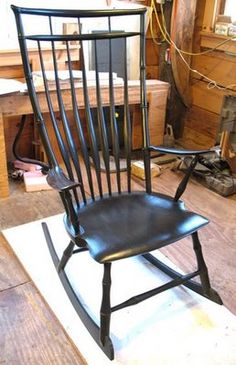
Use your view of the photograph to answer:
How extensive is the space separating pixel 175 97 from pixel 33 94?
6.21ft

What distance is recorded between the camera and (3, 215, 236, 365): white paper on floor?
1.37 meters

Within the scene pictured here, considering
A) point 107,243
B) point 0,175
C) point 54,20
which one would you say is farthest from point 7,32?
point 107,243

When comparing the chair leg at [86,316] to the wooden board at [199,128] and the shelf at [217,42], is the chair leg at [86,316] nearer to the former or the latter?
the wooden board at [199,128]

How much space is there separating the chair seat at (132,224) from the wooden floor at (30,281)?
43 centimetres

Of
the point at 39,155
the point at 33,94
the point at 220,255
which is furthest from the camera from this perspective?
the point at 39,155

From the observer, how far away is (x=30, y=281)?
5.63ft

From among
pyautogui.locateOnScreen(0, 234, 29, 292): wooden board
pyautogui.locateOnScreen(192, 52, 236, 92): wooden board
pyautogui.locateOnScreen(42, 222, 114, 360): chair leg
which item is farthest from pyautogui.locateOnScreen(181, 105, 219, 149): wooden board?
pyautogui.locateOnScreen(0, 234, 29, 292): wooden board

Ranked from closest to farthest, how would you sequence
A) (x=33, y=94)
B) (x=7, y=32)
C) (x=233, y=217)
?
(x=33, y=94) → (x=233, y=217) → (x=7, y=32)

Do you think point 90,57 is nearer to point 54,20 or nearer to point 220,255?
point 54,20

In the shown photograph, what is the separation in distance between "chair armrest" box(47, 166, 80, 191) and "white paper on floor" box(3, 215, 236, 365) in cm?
61

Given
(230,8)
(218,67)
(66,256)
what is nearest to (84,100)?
(66,256)

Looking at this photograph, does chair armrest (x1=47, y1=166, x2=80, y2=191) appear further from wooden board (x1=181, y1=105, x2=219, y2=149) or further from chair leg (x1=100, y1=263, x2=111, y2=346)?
wooden board (x1=181, y1=105, x2=219, y2=149)

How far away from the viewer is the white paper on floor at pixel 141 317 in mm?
1371

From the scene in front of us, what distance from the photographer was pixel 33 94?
4.76ft
